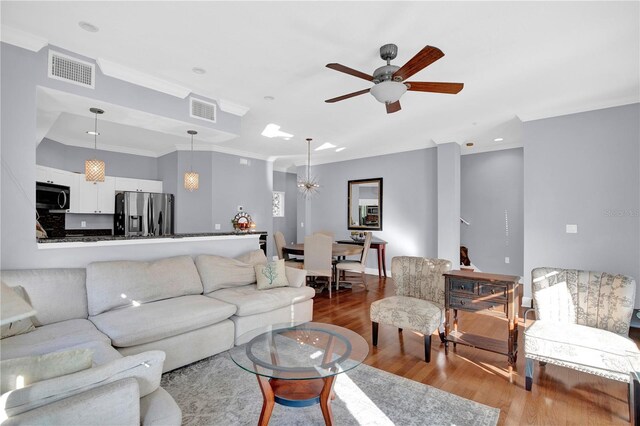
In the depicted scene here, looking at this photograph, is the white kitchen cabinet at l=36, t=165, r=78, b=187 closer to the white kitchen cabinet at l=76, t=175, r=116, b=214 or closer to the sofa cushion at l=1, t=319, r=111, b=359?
the white kitchen cabinet at l=76, t=175, r=116, b=214

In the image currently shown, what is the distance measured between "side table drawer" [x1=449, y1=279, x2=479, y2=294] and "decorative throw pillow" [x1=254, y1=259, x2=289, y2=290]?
183cm

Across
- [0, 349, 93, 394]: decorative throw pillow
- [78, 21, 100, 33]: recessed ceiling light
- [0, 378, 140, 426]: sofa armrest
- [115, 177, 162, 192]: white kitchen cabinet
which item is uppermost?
[78, 21, 100, 33]: recessed ceiling light

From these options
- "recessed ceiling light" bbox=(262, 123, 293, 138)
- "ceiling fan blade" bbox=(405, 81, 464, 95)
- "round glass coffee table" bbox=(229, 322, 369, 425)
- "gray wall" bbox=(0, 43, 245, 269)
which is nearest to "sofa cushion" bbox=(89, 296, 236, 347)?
"round glass coffee table" bbox=(229, 322, 369, 425)

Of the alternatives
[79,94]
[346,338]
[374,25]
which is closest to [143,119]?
[79,94]

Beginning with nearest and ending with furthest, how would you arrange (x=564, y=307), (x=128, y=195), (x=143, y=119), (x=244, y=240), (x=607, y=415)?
1. (x=607, y=415)
2. (x=564, y=307)
3. (x=143, y=119)
4. (x=244, y=240)
5. (x=128, y=195)

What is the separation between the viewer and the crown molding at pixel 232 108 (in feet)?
12.9

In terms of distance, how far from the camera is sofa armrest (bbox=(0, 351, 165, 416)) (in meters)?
0.99

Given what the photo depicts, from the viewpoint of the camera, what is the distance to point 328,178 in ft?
25.1

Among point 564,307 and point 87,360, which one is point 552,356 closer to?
point 564,307

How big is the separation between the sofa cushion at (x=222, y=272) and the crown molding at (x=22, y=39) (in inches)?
91.6

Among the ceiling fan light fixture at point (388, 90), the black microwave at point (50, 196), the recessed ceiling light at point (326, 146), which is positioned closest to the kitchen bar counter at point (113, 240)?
the black microwave at point (50, 196)

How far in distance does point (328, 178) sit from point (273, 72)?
463 cm

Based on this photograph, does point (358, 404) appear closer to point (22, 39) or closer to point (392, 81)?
point (392, 81)

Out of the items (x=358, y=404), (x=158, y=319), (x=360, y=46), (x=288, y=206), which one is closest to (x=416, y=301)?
(x=358, y=404)
